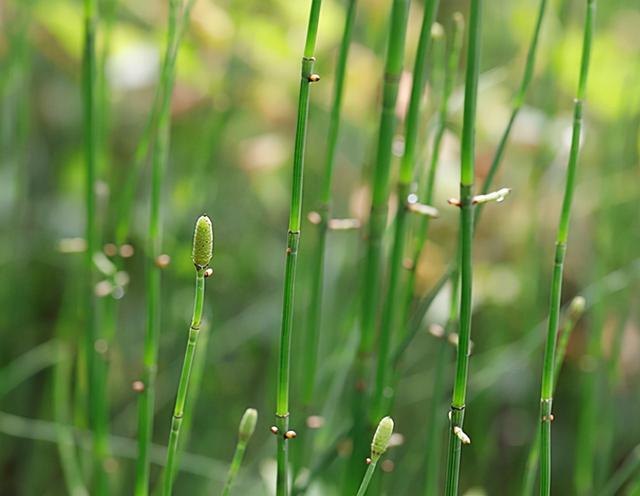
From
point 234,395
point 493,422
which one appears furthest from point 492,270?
point 234,395

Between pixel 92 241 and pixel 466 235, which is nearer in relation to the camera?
pixel 466 235

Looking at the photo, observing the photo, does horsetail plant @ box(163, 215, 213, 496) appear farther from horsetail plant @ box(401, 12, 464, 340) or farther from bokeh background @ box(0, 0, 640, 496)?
bokeh background @ box(0, 0, 640, 496)

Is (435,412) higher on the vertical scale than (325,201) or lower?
lower

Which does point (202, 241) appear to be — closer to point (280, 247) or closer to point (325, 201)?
point (325, 201)

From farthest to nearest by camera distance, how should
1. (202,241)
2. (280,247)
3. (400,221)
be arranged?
1. (280,247)
2. (400,221)
3. (202,241)

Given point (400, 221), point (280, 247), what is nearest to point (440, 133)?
point (400, 221)

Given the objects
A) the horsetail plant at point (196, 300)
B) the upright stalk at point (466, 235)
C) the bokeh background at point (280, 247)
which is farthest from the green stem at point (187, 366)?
the bokeh background at point (280, 247)
